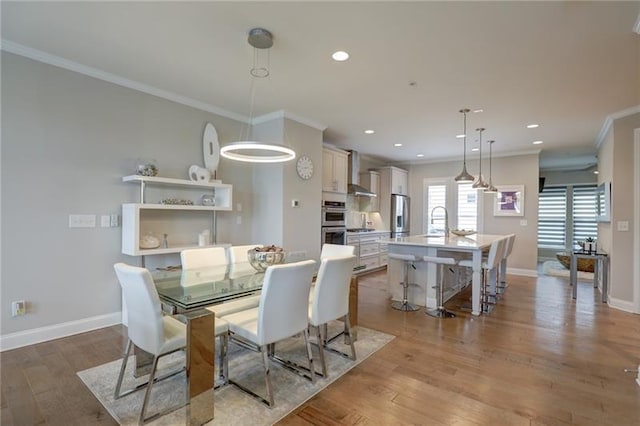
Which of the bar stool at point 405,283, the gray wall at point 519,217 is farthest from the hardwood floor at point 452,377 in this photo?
the gray wall at point 519,217

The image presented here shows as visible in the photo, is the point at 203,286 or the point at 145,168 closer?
the point at 203,286

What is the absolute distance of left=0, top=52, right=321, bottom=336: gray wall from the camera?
9.38 feet

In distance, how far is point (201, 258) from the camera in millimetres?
3090

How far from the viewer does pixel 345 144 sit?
6449mm

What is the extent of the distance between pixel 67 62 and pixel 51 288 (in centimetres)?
225

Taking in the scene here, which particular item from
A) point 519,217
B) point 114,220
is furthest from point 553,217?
point 114,220

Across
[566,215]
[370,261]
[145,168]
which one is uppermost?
[145,168]

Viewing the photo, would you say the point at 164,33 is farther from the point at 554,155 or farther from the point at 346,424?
the point at 554,155

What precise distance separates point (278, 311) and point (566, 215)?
10709 mm

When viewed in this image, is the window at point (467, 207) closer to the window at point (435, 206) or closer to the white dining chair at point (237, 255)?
the window at point (435, 206)

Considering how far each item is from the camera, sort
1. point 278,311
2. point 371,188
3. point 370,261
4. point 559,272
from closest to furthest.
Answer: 1. point 278,311
2. point 370,261
3. point 559,272
4. point 371,188

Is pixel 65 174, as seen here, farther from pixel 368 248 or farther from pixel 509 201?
pixel 509 201

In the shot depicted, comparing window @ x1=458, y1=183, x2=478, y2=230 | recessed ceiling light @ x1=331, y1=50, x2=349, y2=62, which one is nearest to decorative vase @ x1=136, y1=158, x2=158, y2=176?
recessed ceiling light @ x1=331, y1=50, x2=349, y2=62

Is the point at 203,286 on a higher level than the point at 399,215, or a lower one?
lower
